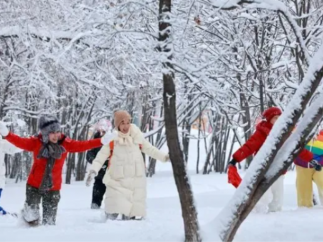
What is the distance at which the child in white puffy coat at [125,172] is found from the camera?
8.05 metres

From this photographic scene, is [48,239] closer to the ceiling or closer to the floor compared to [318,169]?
closer to the floor

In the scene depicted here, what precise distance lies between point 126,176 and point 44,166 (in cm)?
115

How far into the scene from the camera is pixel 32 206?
743cm

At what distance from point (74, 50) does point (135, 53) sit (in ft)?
5.23

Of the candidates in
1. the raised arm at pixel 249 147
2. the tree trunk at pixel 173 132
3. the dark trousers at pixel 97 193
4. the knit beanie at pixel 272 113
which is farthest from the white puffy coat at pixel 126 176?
the tree trunk at pixel 173 132

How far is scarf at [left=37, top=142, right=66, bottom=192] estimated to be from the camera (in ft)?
24.1

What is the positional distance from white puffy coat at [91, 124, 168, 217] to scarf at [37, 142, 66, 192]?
74cm

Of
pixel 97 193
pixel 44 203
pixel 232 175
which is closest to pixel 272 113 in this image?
pixel 232 175

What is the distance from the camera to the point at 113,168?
8125 mm

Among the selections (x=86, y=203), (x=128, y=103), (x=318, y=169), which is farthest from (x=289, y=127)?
(x=128, y=103)

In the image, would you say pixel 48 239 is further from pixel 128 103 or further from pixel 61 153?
pixel 128 103

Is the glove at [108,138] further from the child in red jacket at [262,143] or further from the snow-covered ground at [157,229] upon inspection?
the child in red jacket at [262,143]

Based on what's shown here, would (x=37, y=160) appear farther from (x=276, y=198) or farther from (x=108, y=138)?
(x=276, y=198)

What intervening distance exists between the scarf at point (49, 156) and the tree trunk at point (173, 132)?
2.36m
